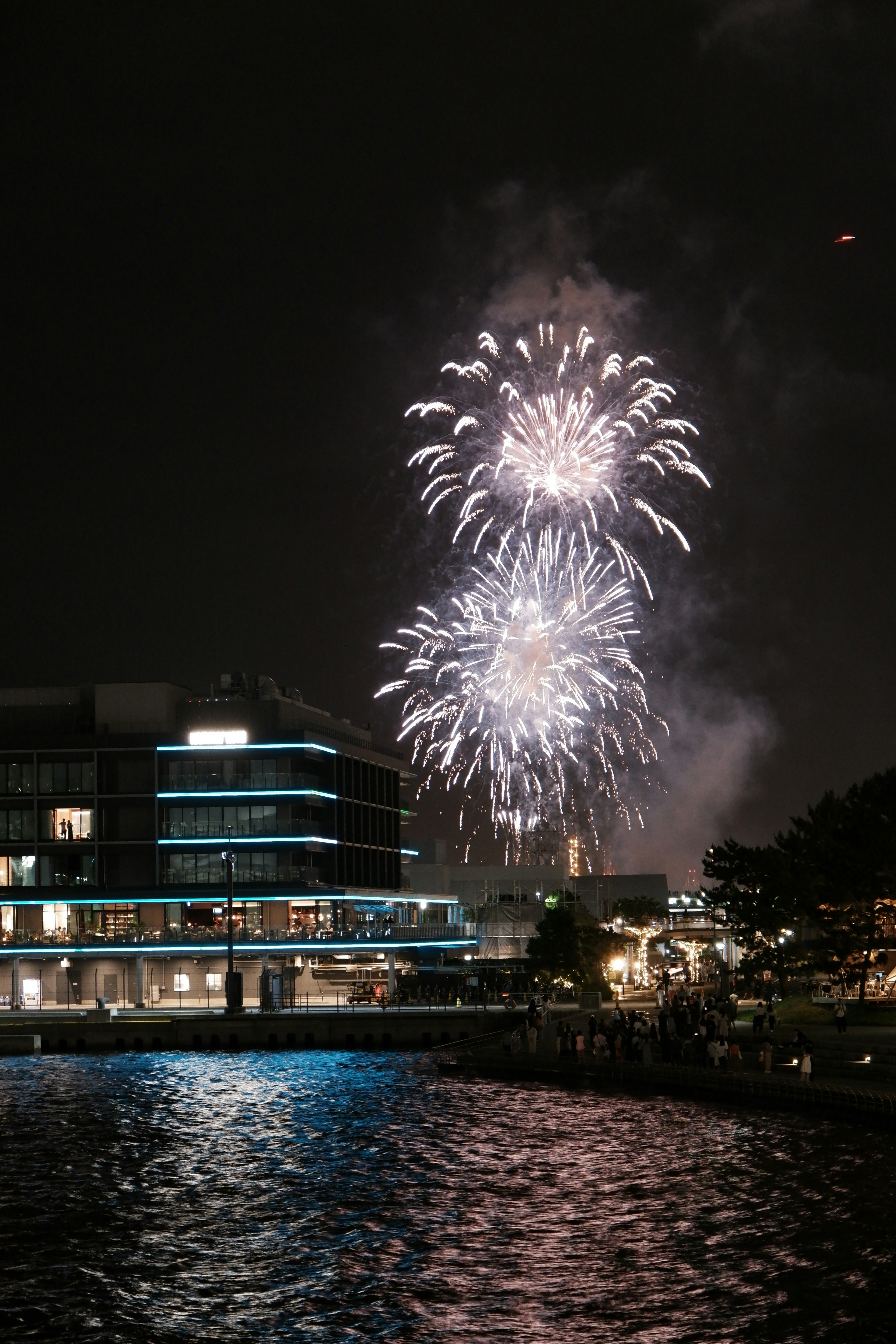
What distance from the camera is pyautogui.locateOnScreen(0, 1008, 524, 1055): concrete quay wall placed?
91.6 metres

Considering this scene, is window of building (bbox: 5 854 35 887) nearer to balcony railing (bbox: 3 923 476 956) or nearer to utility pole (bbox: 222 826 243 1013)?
balcony railing (bbox: 3 923 476 956)

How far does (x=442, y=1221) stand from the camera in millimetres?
43750

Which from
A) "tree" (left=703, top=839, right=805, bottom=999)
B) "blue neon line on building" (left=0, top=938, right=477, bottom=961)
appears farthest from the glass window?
"tree" (left=703, top=839, right=805, bottom=999)

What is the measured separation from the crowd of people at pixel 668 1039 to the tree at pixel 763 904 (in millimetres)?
14965

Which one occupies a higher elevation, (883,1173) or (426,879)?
(426,879)

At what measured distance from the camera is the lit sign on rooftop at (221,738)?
132m

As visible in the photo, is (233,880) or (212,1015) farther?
(233,880)

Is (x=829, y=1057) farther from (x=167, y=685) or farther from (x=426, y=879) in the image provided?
(x=426, y=879)

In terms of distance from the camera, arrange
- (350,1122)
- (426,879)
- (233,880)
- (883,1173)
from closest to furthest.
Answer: (883,1173) < (350,1122) < (233,880) < (426,879)

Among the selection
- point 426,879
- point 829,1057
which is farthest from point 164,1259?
point 426,879

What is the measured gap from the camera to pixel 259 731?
436 feet

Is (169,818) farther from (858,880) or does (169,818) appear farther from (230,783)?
(858,880)

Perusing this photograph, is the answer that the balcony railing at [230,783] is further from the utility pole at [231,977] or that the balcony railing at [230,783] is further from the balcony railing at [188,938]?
the utility pole at [231,977]

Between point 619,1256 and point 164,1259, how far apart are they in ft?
38.3
